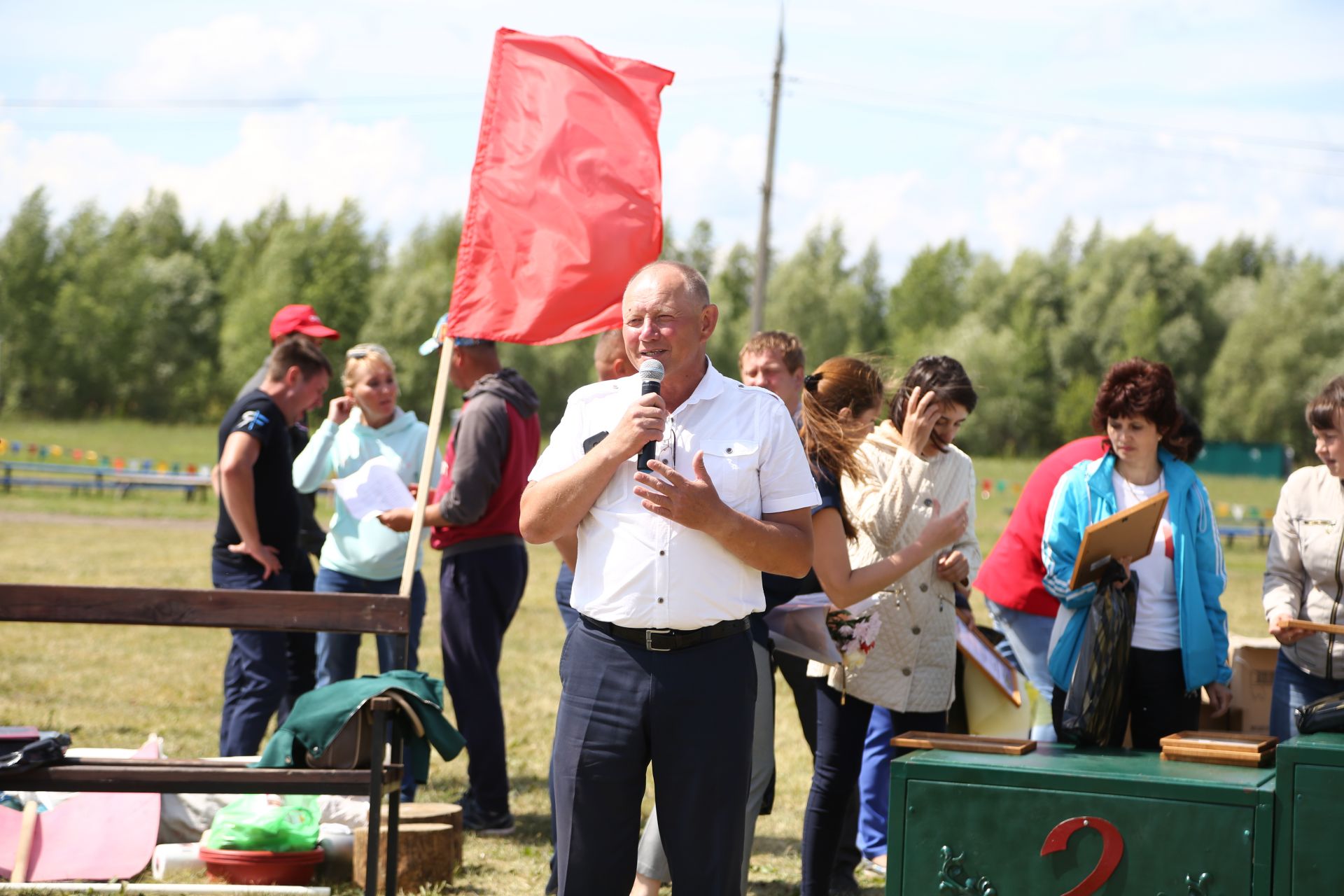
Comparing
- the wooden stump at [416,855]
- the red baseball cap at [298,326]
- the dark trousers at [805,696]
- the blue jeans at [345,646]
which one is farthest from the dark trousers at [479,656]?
the dark trousers at [805,696]

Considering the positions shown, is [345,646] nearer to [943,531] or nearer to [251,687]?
[251,687]

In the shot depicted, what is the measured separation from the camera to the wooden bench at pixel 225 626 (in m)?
4.38

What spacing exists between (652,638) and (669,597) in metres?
0.10

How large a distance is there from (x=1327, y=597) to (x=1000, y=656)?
1.33 meters

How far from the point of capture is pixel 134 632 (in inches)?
445

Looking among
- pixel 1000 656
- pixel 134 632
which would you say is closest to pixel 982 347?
pixel 134 632

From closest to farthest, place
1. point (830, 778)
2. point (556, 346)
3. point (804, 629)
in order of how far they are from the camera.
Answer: point (804, 629), point (830, 778), point (556, 346)

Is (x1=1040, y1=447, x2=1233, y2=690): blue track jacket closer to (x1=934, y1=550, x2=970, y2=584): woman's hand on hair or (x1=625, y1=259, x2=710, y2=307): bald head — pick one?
(x1=934, y1=550, x2=970, y2=584): woman's hand on hair

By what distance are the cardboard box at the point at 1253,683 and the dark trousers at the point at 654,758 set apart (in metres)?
3.43

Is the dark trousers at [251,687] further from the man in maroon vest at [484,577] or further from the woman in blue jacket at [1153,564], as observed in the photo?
the woman in blue jacket at [1153,564]

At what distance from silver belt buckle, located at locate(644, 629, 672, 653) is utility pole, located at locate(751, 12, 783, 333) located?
745 inches

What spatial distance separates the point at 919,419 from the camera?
179 inches

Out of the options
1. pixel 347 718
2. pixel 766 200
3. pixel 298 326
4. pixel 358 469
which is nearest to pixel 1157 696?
pixel 347 718

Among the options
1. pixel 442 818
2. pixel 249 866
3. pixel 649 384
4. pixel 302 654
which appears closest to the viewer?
pixel 649 384
